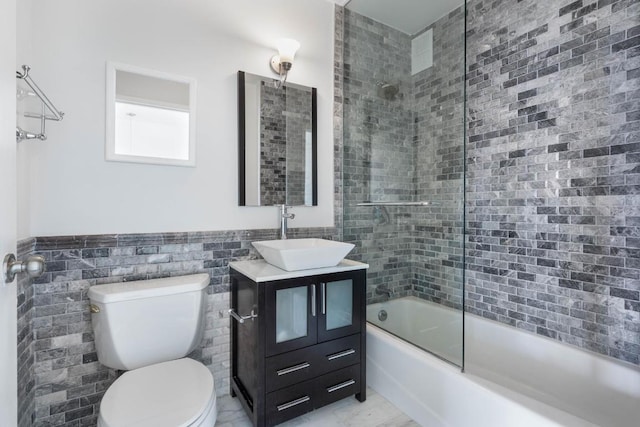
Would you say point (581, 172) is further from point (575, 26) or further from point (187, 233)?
point (187, 233)

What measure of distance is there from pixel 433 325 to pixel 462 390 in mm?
414

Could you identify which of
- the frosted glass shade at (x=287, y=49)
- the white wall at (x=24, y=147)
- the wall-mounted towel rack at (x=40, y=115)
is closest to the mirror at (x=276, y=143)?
the frosted glass shade at (x=287, y=49)

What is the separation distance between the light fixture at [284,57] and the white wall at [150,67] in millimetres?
60

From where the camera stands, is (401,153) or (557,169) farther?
(401,153)

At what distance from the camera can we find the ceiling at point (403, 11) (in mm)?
1978

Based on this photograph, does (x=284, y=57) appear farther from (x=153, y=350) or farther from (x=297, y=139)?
(x=153, y=350)

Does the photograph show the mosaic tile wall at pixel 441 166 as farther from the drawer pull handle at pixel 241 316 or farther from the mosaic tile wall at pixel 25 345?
the mosaic tile wall at pixel 25 345

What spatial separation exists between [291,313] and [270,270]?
262 millimetres

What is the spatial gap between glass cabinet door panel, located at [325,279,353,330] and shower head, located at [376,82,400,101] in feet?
4.79

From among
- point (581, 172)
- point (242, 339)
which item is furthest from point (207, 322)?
point (581, 172)

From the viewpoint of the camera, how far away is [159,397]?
1.23 meters

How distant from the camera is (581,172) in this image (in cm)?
180

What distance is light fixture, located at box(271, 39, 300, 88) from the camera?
2.10 m

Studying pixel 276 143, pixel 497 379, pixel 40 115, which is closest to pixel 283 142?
pixel 276 143
